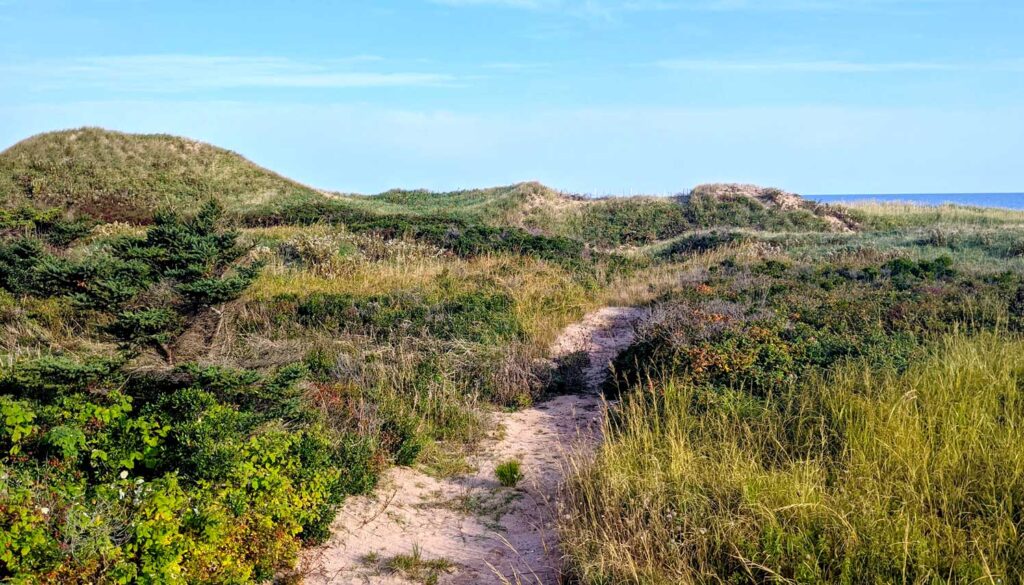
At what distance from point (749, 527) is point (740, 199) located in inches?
1399

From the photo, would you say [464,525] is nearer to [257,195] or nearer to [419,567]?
[419,567]

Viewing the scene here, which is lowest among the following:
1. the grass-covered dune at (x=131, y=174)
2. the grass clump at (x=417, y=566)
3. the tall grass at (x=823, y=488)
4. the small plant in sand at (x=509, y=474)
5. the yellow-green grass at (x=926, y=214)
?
the grass clump at (x=417, y=566)

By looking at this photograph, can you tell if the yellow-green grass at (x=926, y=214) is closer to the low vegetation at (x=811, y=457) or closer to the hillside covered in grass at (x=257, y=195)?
the hillside covered in grass at (x=257, y=195)

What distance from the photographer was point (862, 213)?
35.3 metres

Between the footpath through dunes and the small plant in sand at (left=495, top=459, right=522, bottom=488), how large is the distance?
70mm

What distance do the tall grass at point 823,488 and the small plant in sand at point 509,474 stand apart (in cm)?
96

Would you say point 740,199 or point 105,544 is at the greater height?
point 740,199

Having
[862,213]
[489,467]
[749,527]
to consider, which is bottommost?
[489,467]

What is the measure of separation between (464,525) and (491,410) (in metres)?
2.87

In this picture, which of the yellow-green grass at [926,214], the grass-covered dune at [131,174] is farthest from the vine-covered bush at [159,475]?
the yellow-green grass at [926,214]

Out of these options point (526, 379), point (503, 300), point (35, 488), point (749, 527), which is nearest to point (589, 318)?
point (503, 300)

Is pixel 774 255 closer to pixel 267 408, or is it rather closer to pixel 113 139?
pixel 267 408

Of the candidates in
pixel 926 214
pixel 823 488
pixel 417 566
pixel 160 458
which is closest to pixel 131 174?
pixel 160 458

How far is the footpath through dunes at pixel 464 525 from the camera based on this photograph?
206 inches
